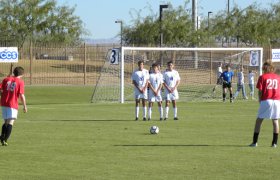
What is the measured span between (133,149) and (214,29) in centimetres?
5354

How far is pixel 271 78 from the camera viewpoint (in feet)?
58.7

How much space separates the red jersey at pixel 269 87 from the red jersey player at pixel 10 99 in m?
5.71

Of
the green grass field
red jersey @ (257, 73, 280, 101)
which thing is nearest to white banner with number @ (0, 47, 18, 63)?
the green grass field

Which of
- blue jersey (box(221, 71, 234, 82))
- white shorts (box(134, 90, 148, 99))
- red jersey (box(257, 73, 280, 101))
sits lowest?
white shorts (box(134, 90, 148, 99))

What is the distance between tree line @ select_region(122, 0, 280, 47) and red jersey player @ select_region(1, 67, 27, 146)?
48468mm

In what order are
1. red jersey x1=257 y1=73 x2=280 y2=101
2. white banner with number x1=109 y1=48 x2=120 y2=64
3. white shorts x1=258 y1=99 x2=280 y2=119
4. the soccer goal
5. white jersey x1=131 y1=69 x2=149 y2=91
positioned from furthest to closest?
the soccer goal < white banner with number x1=109 y1=48 x2=120 y2=64 < white jersey x1=131 y1=69 x2=149 y2=91 < red jersey x1=257 y1=73 x2=280 y2=101 < white shorts x1=258 y1=99 x2=280 y2=119

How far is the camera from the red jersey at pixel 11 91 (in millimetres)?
18719

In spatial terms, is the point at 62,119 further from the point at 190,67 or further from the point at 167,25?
Result: the point at 167,25

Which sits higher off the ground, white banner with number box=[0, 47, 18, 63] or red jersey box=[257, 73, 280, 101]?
white banner with number box=[0, 47, 18, 63]

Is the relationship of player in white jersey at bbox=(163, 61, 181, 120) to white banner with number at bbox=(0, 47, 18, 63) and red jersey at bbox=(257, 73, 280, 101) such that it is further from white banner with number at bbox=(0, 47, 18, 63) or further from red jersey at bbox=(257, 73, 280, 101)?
white banner with number at bbox=(0, 47, 18, 63)

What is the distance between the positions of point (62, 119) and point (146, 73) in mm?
3377

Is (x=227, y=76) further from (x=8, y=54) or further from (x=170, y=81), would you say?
(x=8, y=54)

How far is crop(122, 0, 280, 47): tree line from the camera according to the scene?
222 ft

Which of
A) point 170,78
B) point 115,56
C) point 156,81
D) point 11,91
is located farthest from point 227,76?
point 11,91
